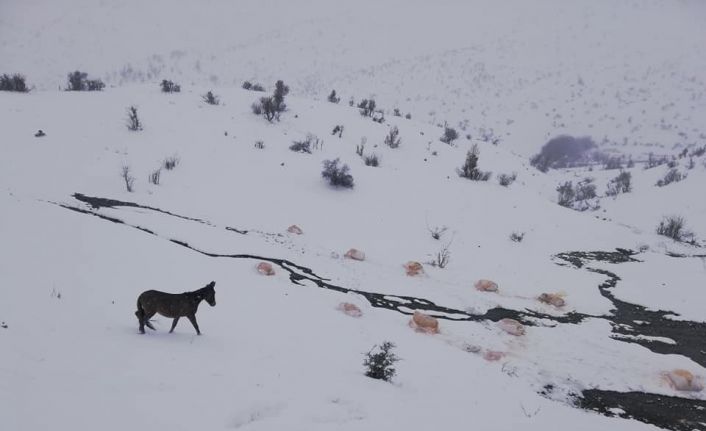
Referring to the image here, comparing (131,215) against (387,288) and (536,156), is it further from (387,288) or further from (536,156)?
(536,156)

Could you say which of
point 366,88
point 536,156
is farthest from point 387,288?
point 366,88

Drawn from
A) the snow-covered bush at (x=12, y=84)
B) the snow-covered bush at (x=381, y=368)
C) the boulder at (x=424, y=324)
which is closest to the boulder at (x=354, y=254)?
the boulder at (x=424, y=324)

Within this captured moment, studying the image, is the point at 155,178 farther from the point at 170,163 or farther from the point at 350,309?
the point at 350,309

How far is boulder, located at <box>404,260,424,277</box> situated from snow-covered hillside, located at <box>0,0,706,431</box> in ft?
0.78

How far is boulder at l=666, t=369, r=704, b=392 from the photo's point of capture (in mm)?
7582

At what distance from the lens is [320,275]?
37.1 ft

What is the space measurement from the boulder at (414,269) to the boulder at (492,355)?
13.7 feet

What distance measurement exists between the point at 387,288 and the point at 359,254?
202 cm

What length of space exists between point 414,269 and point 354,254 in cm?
177

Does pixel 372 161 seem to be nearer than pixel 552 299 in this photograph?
No

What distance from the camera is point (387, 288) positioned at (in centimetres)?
1117

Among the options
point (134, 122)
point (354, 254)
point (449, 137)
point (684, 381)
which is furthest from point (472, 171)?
point (134, 122)

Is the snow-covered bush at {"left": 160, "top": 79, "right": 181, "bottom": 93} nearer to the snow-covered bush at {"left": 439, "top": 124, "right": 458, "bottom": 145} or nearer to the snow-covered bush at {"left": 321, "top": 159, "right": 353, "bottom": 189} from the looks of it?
the snow-covered bush at {"left": 321, "top": 159, "right": 353, "bottom": 189}

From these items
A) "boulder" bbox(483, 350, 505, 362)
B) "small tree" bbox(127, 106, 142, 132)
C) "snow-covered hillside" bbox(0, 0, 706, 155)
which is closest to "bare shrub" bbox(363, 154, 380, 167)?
"small tree" bbox(127, 106, 142, 132)
